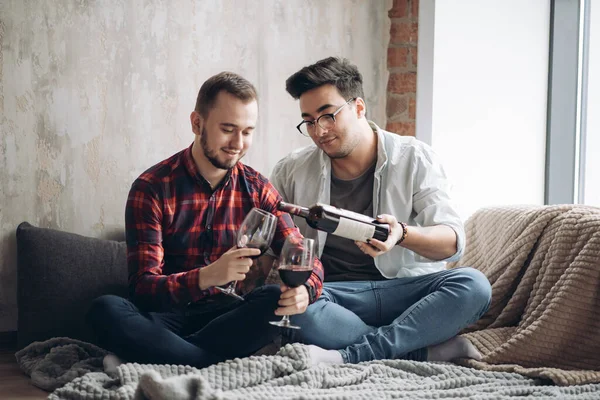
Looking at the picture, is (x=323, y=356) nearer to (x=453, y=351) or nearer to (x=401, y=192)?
(x=453, y=351)

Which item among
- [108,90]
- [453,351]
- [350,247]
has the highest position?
[108,90]

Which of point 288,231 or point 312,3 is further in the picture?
point 312,3

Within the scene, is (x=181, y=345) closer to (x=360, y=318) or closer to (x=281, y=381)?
(x=281, y=381)

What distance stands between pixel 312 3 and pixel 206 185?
1301 mm

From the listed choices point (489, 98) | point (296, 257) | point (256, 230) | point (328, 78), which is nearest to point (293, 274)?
point (296, 257)

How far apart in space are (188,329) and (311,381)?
524 millimetres

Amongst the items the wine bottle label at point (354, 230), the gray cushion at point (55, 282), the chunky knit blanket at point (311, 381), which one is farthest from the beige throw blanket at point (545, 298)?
the gray cushion at point (55, 282)

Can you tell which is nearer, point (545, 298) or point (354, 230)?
point (354, 230)

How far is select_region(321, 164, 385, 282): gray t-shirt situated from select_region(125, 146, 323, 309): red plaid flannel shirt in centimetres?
33

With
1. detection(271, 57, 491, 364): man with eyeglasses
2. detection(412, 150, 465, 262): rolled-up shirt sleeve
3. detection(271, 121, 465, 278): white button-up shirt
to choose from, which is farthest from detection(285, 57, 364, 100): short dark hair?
detection(412, 150, 465, 262): rolled-up shirt sleeve

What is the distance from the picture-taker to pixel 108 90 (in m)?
2.82

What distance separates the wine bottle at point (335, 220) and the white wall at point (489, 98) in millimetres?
1273

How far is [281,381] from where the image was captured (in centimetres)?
196

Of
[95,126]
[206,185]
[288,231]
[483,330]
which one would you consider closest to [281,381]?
[288,231]
